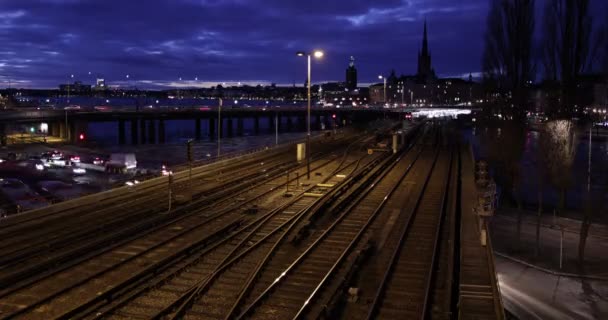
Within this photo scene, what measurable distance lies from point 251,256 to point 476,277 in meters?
6.20

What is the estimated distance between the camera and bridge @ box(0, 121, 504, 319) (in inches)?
468

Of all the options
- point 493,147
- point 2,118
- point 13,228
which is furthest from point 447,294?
point 2,118

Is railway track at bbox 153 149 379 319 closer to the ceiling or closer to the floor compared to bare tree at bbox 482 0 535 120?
closer to the floor

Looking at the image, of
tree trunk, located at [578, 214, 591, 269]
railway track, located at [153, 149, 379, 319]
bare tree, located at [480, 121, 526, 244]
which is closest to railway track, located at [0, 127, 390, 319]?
railway track, located at [153, 149, 379, 319]

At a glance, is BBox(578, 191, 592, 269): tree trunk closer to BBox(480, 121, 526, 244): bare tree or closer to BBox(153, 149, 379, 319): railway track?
BBox(480, 121, 526, 244): bare tree

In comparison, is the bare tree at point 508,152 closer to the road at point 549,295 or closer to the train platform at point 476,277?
the road at point 549,295

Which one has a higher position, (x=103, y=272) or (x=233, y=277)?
(x=103, y=272)

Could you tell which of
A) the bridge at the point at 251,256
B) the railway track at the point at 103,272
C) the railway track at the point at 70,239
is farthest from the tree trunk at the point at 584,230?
the railway track at the point at 70,239

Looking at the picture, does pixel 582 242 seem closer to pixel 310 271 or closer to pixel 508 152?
pixel 508 152

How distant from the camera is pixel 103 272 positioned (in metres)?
13.8

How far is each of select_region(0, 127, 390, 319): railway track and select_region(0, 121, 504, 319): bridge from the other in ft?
0.12

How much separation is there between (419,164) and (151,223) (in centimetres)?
2757

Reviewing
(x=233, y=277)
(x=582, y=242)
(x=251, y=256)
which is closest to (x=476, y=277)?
(x=251, y=256)

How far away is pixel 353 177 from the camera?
104 feet
